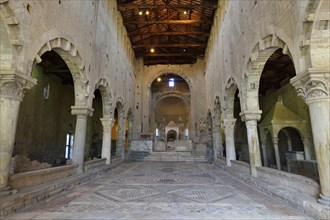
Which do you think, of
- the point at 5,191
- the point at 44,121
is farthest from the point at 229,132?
the point at 44,121

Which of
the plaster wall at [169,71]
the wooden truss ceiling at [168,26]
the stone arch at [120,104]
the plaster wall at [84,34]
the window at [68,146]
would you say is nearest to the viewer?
the plaster wall at [84,34]

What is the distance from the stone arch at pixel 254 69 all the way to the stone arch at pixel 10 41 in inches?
273

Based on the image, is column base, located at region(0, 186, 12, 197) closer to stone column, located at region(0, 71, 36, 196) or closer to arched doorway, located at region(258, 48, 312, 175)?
stone column, located at region(0, 71, 36, 196)

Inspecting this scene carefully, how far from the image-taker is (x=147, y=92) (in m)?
24.1

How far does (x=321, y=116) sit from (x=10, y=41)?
730 centimetres

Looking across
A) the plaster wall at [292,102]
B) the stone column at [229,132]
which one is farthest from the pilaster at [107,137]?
the plaster wall at [292,102]

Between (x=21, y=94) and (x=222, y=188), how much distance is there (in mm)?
6515

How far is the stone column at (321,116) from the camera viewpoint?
416 cm

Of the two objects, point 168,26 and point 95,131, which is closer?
point 168,26

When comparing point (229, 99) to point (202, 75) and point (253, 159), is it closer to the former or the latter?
point (253, 159)

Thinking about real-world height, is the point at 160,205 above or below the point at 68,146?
below

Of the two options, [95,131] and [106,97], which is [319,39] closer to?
[106,97]

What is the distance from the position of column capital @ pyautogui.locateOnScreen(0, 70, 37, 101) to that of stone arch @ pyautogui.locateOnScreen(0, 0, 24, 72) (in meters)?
0.19

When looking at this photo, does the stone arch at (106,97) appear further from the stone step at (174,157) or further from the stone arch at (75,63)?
the stone step at (174,157)
